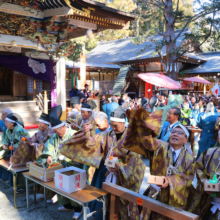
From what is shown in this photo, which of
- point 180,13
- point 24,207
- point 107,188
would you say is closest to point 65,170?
point 107,188

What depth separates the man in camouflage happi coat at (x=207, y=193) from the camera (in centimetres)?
227

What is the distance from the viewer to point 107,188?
2.70 m

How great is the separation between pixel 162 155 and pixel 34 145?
2464 mm

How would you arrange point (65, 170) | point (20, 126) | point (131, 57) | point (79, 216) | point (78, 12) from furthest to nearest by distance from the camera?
1. point (131, 57)
2. point (78, 12)
3. point (20, 126)
4. point (79, 216)
5. point (65, 170)

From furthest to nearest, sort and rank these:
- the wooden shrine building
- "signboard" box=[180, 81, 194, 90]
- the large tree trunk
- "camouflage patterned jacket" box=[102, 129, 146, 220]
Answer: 1. "signboard" box=[180, 81, 194, 90]
2. the large tree trunk
3. the wooden shrine building
4. "camouflage patterned jacket" box=[102, 129, 146, 220]

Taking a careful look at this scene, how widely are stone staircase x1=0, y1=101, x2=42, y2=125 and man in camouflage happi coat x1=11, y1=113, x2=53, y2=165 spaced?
267 inches

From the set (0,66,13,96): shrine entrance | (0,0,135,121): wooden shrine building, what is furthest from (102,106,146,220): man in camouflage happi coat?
(0,66,13,96): shrine entrance

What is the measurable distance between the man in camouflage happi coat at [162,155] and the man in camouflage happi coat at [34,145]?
2.02 m

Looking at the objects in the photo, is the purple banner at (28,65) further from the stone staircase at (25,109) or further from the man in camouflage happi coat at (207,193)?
the man in camouflage happi coat at (207,193)

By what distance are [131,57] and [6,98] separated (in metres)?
10.8

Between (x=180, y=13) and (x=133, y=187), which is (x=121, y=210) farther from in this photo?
(x=180, y=13)

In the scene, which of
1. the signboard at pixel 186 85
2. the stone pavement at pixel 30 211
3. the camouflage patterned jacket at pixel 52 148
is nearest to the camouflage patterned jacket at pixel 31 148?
the camouflage patterned jacket at pixel 52 148

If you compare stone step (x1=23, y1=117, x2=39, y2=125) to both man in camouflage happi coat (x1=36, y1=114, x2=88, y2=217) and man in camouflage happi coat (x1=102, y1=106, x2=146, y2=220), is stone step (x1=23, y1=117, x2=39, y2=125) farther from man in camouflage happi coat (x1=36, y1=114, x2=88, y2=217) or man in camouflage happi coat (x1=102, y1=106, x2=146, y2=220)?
man in camouflage happi coat (x1=102, y1=106, x2=146, y2=220)

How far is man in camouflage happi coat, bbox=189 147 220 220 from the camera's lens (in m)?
2.27
